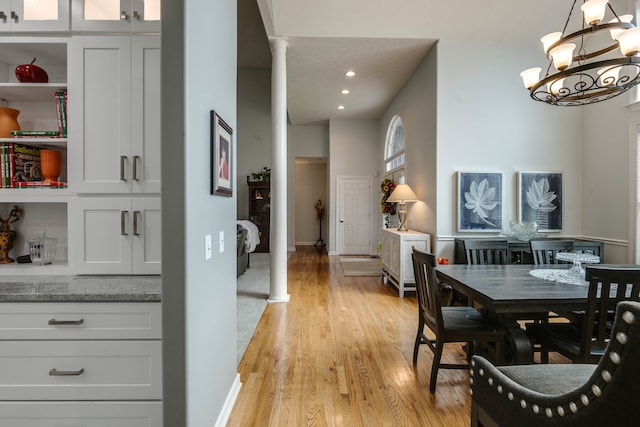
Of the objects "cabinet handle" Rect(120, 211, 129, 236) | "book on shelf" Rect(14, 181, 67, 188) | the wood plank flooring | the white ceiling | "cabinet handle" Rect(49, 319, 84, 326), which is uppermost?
the white ceiling

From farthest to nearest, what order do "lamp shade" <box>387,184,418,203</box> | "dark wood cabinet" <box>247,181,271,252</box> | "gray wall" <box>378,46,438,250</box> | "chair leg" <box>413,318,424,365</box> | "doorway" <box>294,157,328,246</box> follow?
"doorway" <box>294,157,328,246</box> < "dark wood cabinet" <box>247,181,271,252</box> < "lamp shade" <box>387,184,418,203</box> < "gray wall" <box>378,46,438,250</box> < "chair leg" <box>413,318,424,365</box>

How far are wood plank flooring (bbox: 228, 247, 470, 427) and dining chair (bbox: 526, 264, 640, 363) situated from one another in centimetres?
69

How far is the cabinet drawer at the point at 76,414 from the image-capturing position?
1476mm

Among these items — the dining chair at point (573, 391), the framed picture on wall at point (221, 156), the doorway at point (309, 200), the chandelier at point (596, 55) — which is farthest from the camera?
the doorway at point (309, 200)

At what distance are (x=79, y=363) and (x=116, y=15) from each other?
1.81m

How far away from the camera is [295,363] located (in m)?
2.56

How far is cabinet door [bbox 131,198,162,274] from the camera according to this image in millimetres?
1686

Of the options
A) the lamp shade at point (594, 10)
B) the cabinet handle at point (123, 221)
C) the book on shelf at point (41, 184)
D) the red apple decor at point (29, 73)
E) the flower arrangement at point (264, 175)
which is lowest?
the cabinet handle at point (123, 221)

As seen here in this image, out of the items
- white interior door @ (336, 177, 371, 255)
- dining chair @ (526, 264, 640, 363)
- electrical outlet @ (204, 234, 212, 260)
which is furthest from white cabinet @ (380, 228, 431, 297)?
white interior door @ (336, 177, 371, 255)

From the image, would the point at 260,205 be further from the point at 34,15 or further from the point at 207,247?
the point at 207,247

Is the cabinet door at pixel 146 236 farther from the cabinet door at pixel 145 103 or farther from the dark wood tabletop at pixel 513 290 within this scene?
the dark wood tabletop at pixel 513 290

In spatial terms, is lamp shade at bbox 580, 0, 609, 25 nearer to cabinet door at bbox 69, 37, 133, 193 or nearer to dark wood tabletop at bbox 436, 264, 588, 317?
dark wood tabletop at bbox 436, 264, 588, 317

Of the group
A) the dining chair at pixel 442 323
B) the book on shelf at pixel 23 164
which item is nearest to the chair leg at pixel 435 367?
the dining chair at pixel 442 323

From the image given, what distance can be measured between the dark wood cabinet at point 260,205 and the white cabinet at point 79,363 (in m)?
6.70
